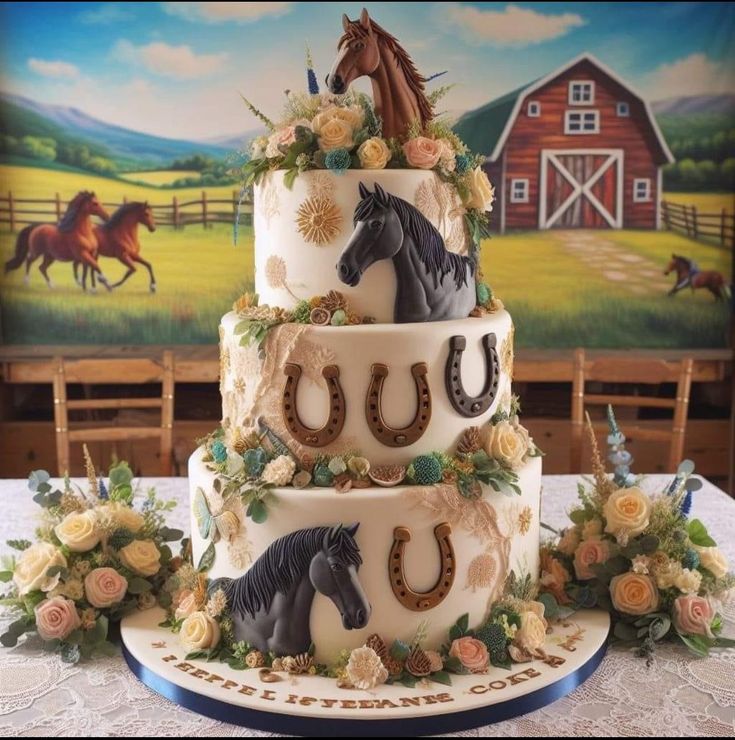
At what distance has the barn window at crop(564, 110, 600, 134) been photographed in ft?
16.2

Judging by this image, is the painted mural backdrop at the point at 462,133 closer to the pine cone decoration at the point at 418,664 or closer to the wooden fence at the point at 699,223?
the wooden fence at the point at 699,223

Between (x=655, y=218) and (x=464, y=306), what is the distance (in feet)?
9.81

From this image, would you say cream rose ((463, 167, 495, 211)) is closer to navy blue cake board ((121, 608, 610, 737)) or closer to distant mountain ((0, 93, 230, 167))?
navy blue cake board ((121, 608, 610, 737))

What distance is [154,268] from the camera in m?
4.94

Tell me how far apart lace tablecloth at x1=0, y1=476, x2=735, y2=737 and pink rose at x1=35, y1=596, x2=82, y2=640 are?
0.05 metres

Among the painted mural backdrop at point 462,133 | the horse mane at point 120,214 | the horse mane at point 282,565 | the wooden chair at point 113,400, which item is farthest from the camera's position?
the horse mane at point 120,214

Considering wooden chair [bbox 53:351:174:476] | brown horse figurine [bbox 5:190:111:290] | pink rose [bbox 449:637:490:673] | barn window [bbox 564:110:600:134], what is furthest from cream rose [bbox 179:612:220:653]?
barn window [bbox 564:110:600:134]

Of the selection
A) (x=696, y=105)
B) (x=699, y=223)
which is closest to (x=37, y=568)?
(x=699, y=223)

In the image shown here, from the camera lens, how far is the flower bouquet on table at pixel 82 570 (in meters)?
2.29

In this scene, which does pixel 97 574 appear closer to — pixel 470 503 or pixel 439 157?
pixel 470 503

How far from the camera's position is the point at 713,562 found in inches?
94.9

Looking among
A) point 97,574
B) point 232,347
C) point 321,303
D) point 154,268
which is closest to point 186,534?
point 97,574

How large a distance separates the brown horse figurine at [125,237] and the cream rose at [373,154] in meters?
2.95

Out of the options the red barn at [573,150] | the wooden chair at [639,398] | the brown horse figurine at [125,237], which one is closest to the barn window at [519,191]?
the red barn at [573,150]
